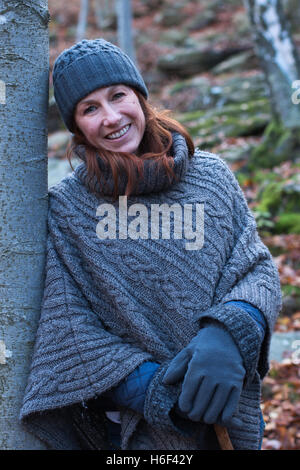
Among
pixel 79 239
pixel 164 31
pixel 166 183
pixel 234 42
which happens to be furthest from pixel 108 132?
pixel 164 31

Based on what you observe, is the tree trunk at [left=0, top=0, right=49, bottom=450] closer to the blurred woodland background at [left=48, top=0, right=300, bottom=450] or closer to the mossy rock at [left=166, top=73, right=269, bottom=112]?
the blurred woodland background at [left=48, top=0, right=300, bottom=450]

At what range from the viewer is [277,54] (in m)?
7.40

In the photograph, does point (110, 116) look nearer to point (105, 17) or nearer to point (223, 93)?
point (223, 93)

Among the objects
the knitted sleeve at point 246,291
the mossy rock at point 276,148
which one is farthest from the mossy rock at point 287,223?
the knitted sleeve at point 246,291

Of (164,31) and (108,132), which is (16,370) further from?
(164,31)

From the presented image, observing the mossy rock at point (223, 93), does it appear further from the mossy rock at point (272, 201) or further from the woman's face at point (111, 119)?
the woman's face at point (111, 119)

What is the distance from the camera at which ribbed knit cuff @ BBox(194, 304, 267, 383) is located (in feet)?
6.17

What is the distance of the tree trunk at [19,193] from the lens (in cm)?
204

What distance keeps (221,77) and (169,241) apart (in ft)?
43.8

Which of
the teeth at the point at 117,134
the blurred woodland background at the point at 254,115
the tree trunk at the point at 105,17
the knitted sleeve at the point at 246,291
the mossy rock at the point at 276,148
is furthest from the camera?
the tree trunk at the point at 105,17

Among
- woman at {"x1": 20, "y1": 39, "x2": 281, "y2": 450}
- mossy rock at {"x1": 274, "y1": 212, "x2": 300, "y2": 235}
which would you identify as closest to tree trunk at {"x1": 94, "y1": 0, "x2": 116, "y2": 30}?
mossy rock at {"x1": 274, "y1": 212, "x2": 300, "y2": 235}

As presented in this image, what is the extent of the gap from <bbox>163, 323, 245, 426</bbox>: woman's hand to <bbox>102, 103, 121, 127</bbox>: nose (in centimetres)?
108

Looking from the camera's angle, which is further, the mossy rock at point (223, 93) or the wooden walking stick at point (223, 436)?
the mossy rock at point (223, 93)

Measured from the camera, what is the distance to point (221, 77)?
14406mm
